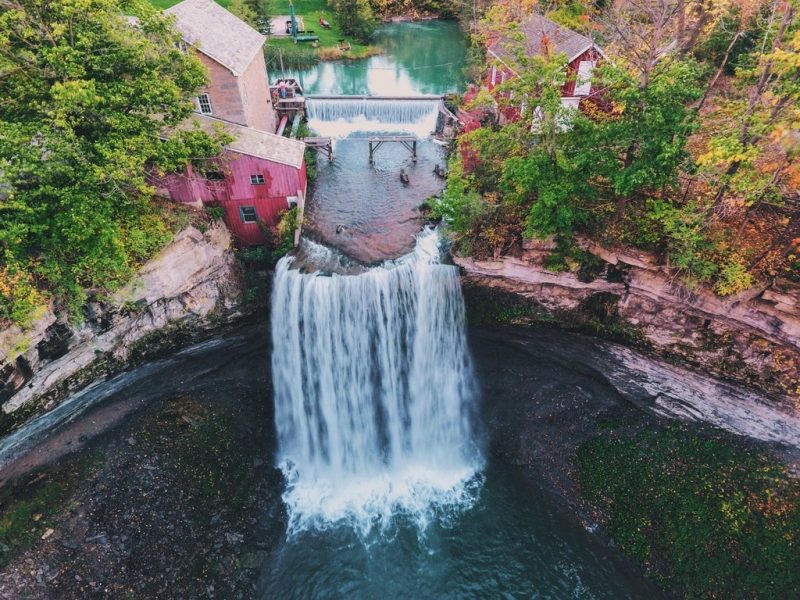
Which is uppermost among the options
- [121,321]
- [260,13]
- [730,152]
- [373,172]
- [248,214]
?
[260,13]

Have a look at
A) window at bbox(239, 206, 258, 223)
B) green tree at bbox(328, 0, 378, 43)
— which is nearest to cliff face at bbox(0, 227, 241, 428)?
window at bbox(239, 206, 258, 223)

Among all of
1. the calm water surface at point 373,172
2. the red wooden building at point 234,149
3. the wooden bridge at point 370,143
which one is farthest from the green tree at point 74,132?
the wooden bridge at point 370,143

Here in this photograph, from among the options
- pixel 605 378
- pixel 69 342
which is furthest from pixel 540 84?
pixel 69 342

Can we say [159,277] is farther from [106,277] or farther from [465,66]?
[465,66]

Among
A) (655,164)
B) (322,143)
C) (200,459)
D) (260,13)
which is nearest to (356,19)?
(260,13)

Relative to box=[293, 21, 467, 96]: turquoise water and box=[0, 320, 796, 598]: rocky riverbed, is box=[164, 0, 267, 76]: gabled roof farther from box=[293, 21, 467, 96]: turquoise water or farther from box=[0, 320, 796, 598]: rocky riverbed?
box=[293, 21, 467, 96]: turquoise water

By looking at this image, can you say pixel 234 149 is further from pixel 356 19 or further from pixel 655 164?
pixel 356 19
